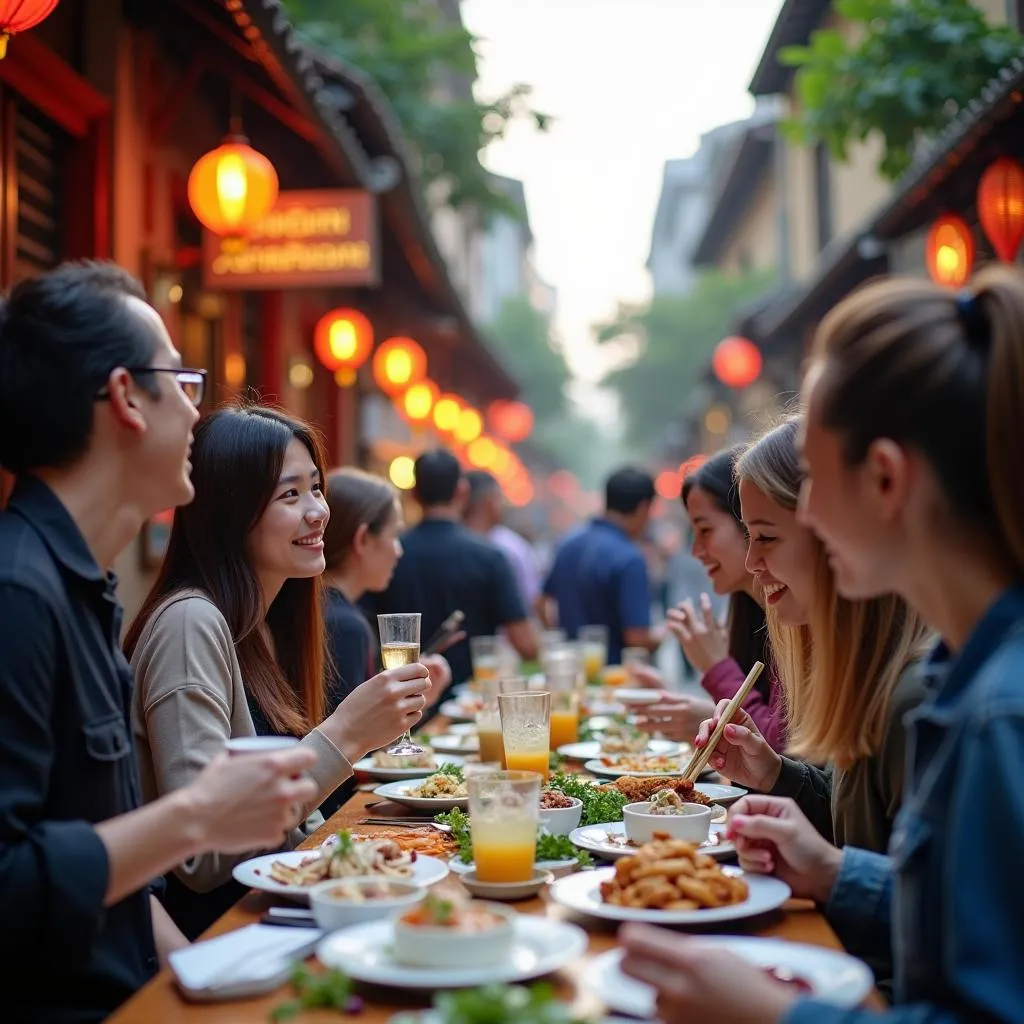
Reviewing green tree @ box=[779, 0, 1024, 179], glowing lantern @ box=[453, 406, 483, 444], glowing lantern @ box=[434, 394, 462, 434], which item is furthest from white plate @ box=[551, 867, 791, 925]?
glowing lantern @ box=[453, 406, 483, 444]

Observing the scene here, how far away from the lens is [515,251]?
211 ft

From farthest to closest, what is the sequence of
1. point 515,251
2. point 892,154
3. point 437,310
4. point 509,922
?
point 515,251, point 437,310, point 892,154, point 509,922

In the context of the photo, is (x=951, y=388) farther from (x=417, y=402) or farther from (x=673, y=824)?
(x=417, y=402)

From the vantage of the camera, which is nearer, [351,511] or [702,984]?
[702,984]

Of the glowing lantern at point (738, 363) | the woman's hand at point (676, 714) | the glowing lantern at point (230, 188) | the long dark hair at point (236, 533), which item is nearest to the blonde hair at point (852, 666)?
the long dark hair at point (236, 533)

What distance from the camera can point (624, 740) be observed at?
460cm

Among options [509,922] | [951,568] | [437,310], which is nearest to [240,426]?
[509,922]

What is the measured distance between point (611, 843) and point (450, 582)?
13.6 ft

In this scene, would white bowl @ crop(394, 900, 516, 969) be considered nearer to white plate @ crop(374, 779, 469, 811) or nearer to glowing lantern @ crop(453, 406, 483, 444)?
white plate @ crop(374, 779, 469, 811)

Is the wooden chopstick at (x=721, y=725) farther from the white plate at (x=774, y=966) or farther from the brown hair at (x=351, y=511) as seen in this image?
the brown hair at (x=351, y=511)

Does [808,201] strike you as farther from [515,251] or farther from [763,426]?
[515,251]

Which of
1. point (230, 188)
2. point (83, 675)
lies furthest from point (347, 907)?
point (230, 188)

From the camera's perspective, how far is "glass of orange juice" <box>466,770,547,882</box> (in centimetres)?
245

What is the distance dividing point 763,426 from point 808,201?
1783 cm
